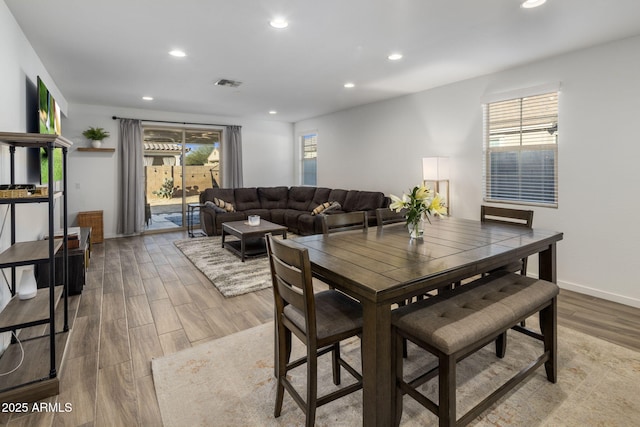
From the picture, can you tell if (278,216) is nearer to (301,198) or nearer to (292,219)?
(292,219)

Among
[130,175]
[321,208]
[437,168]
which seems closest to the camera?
[437,168]

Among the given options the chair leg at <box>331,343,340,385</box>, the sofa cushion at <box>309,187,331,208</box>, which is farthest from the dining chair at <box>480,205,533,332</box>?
the sofa cushion at <box>309,187,331,208</box>

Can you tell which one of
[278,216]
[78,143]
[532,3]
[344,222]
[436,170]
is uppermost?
[532,3]

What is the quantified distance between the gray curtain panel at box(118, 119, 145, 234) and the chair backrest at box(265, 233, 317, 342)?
5.90 m

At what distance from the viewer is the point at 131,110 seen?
21.6ft

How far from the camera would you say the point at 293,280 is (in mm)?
1524

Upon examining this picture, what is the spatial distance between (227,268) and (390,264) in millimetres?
3094

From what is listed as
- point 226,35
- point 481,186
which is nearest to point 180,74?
point 226,35

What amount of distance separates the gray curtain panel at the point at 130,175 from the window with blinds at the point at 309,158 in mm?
A: 3616

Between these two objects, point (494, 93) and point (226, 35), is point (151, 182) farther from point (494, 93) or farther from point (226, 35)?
point (494, 93)

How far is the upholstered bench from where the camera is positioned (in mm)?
1434

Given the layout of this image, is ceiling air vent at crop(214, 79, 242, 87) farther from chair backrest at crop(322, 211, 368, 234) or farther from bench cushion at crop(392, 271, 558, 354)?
bench cushion at crop(392, 271, 558, 354)

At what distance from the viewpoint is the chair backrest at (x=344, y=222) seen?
253 centimetres

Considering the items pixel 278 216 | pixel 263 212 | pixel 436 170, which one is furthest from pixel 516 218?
pixel 263 212
